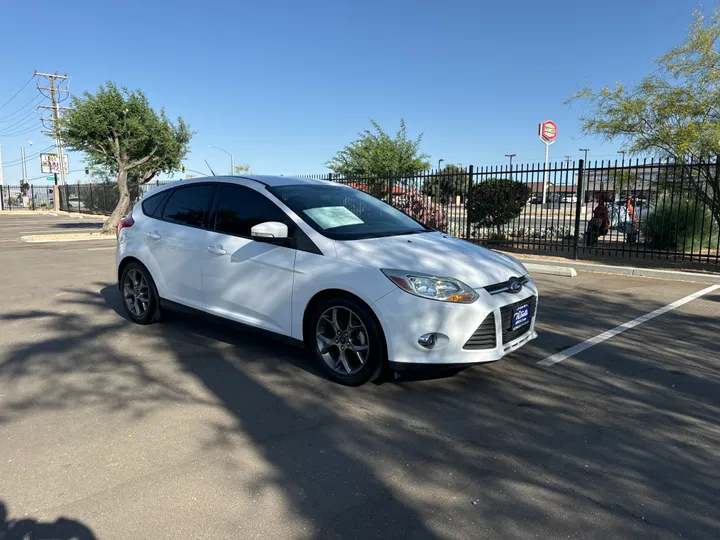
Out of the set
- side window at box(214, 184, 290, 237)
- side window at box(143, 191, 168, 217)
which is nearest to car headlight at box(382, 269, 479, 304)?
side window at box(214, 184, 290, 237)

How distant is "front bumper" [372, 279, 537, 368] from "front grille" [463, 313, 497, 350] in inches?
0.6

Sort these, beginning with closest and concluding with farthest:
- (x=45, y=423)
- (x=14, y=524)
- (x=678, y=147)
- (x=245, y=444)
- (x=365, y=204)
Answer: (x=14, y=524)
(x=245, y=444)
(x=45, y=423)
(x=365, y=204)
(x=678, y=147)

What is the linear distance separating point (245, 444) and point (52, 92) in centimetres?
5477

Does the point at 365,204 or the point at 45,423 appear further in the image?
the point at 365,204

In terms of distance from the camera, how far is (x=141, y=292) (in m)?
5.87

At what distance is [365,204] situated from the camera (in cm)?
530

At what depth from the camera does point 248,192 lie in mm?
4906

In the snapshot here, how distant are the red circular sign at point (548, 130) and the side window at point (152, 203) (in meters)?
37.5

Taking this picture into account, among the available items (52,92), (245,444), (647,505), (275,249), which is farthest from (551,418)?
(52,92)

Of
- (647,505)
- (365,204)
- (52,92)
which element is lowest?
(647,505)

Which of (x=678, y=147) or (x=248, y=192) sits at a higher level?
(x=678, y=147)

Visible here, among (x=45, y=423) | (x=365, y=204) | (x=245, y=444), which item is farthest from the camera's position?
(x=365, y=204)

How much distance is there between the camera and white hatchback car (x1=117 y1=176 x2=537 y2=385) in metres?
3.77

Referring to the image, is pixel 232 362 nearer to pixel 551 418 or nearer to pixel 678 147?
pixel 551 418
